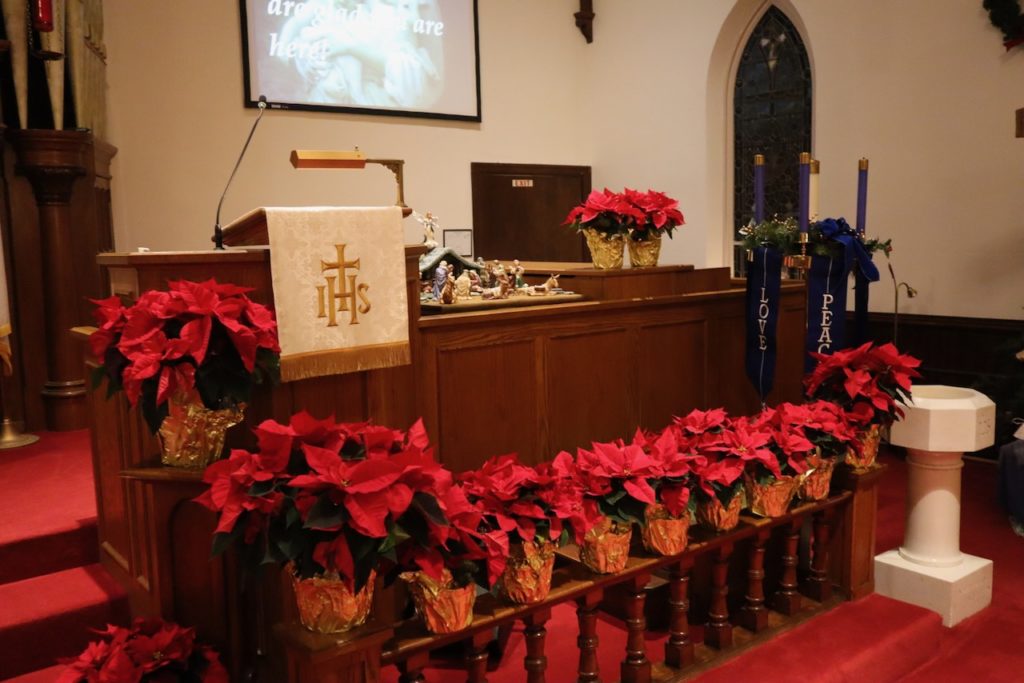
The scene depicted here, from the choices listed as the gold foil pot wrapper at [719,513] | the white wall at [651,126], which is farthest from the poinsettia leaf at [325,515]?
the white wall at [651,126]

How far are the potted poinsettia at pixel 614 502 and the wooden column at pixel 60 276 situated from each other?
319cm

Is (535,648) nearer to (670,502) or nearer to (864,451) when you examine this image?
(670,502)

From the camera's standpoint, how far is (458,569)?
73.9 inches

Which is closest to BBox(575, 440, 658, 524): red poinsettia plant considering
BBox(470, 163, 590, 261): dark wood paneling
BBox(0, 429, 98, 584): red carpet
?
BBox(0, 429, 98, 584): red carpet

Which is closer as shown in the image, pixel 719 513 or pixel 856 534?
pixel 719 513

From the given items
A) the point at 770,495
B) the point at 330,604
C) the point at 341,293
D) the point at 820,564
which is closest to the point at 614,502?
the point at 770,495

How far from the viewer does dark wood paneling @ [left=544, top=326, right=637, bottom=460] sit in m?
3.51

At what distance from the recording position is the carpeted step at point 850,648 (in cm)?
250

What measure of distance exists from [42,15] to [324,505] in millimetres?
3254

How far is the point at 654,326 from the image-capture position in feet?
12.6

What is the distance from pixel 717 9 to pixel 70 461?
555 centimetres

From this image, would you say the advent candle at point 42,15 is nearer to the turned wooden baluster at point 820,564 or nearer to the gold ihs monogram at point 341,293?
the gold ihs monogram at point 341,293

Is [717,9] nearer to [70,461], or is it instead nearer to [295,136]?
[295,136]

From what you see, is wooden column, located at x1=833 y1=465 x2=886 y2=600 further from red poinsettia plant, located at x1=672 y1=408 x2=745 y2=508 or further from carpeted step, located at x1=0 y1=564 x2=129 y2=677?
carpeted step, located at x1=0 y1=564 x2=129 y2=677
